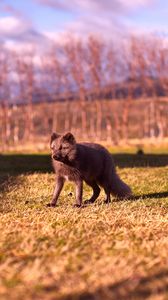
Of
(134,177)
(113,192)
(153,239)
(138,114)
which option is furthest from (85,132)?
(138,114)

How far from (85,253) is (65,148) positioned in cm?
601

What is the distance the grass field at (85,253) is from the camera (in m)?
4.91

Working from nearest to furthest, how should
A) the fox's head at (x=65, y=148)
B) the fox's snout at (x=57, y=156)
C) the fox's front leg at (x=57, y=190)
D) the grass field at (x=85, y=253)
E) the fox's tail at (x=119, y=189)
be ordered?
the grass field at (x=85, y=253) → the fox's snout at (x=57, y=156) → the fox's head at (x=65, y=148) → the fox's front leg at (x=57, y=190) → the fox's tail at (x=119, y=189)

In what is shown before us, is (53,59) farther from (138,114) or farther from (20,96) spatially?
(138,114)

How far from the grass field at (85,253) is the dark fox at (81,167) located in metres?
0.97

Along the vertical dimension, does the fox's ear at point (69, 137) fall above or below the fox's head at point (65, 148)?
above

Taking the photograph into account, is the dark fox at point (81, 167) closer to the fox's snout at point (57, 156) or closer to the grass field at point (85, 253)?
the fox's snout at point (57, 156)

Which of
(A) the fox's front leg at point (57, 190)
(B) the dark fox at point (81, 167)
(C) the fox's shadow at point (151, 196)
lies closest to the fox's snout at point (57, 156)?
(B) the dark fox at point (81, 167)

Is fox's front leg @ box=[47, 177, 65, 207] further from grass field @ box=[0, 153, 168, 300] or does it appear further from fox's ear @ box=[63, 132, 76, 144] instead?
fox's ear @ box=[63, 132, 76, 144]

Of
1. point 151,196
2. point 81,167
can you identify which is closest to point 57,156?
point 81,167

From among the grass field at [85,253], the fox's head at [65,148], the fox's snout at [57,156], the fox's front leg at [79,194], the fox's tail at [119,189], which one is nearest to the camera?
the grass field at [85,253]

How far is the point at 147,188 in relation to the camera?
16250 mm

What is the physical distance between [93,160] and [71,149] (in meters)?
0.81

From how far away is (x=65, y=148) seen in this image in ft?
40.2
